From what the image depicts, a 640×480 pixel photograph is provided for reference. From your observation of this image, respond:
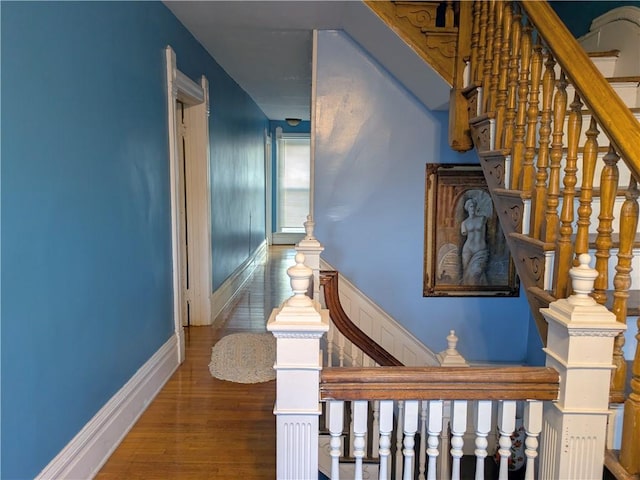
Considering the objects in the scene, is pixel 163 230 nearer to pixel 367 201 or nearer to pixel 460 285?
pixel 367 201

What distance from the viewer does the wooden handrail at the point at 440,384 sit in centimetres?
125

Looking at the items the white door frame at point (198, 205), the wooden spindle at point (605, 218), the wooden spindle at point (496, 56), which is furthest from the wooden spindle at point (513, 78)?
the white door frame at point (198, 205)

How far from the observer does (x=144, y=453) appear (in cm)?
235

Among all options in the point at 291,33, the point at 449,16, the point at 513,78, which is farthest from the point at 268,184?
the point at 513,78

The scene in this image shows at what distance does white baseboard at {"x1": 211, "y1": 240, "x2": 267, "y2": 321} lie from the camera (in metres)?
4.75

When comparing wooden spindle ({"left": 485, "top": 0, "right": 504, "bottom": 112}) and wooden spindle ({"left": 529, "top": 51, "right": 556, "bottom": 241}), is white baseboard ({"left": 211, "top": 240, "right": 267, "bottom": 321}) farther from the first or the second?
wooden spindle ({"left": 529, "top": 51, "right": 556, "bottom": 241})

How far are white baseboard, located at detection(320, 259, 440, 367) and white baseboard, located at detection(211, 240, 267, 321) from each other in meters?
1.52

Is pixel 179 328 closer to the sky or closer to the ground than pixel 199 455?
closer to the sky

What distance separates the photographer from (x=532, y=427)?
4.30 ft

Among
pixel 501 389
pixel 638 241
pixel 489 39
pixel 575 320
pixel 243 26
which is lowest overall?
pixel 501 389

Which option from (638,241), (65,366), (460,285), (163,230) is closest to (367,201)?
(460,285)

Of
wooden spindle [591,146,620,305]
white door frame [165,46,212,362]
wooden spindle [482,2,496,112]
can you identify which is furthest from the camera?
white door frame [165,46,212,362]

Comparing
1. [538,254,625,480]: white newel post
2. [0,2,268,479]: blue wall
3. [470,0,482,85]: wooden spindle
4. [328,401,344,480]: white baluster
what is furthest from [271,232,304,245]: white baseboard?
[538,254,625,480]: white newel post

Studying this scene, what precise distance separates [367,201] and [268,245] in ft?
20.2
